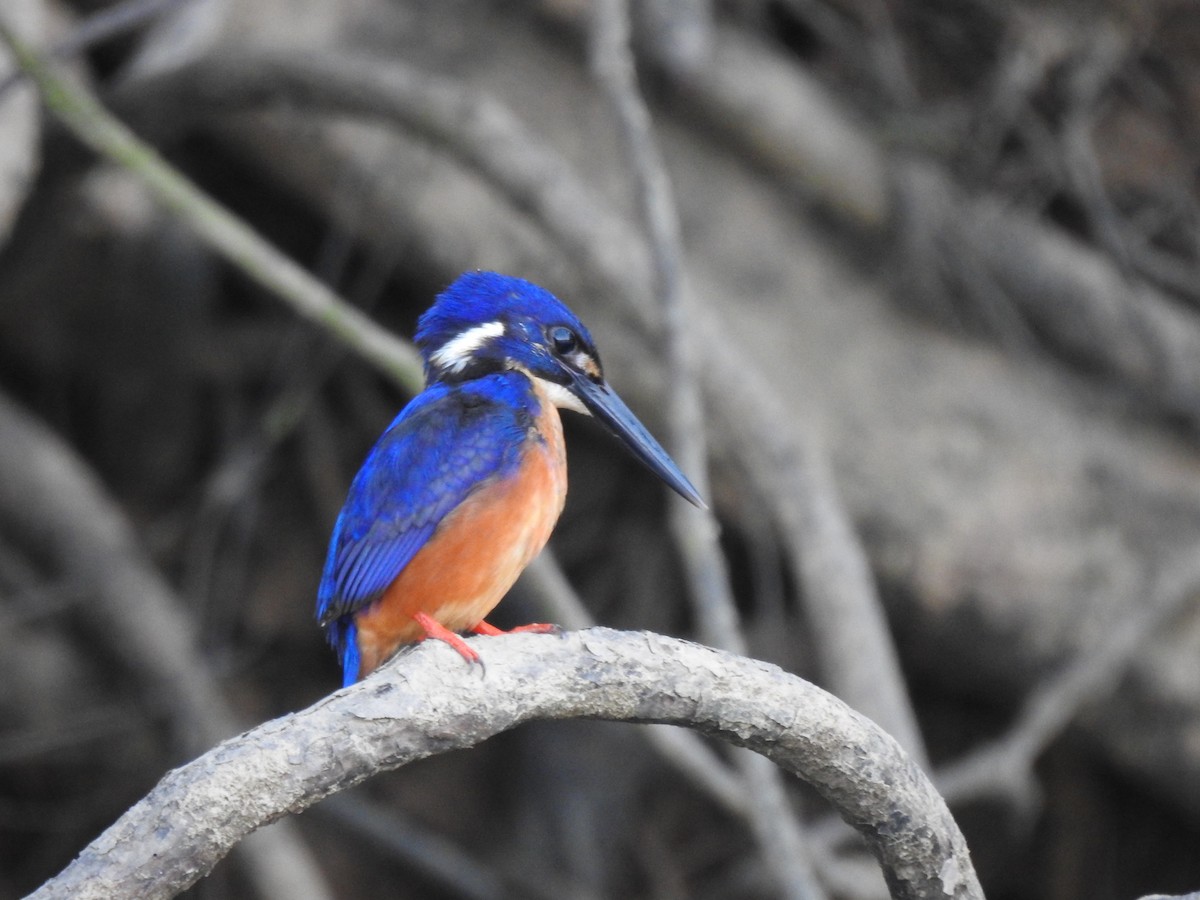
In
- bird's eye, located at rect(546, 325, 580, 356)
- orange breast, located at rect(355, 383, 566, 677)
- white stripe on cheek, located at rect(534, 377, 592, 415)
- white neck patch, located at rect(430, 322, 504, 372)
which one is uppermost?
white neck patch, located at rect(430, 322, 504, 372)

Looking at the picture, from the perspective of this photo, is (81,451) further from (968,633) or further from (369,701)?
(369,701)

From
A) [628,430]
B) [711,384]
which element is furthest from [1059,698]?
[628,430]

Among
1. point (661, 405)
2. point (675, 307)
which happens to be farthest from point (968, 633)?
point (675, 307)

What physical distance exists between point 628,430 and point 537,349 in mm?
178

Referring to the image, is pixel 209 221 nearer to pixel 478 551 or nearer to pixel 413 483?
pixel 413 483

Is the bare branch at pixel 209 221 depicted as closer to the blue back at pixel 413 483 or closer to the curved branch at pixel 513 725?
the blue back at pixel 413 483

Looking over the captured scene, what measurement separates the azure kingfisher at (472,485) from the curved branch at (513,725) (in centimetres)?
45

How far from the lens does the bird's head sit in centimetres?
210

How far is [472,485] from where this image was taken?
1.98 m

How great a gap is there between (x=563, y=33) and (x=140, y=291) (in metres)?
1.43

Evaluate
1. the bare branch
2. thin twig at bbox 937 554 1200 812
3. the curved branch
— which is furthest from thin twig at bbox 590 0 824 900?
the curved branch

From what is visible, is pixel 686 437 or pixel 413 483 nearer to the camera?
pixel 413 483

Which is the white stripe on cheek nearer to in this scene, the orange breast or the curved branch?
the orange breast

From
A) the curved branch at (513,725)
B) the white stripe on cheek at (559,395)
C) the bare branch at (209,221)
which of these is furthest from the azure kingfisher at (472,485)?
the bare branch at (209,221)
